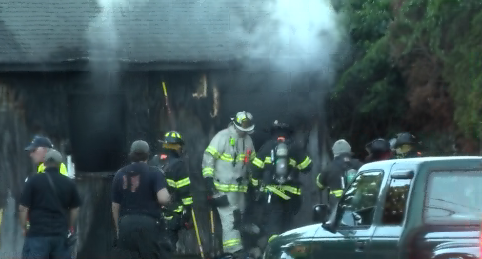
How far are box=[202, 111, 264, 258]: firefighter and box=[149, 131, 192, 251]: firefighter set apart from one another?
592 millimetres

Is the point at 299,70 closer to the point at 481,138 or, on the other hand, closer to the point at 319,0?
the point at 319,0

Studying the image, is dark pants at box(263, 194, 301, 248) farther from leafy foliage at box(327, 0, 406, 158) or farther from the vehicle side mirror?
the vehicle side mirror

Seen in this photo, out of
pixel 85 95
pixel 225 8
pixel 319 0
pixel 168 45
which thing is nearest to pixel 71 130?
pixel 85 95

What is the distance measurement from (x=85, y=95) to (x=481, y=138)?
5721mm

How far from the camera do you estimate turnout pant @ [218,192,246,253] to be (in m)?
14.4

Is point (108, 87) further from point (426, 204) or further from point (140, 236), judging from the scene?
point (426, 204)

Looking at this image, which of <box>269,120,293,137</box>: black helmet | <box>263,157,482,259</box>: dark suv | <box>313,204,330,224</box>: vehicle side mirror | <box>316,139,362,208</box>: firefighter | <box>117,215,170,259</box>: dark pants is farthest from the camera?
<box>269,120,293,137</box>: black helmet

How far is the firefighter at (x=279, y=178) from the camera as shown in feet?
46.3

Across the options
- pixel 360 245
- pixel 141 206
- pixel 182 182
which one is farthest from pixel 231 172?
pixel 360 245

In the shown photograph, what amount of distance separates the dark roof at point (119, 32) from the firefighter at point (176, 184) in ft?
6.59

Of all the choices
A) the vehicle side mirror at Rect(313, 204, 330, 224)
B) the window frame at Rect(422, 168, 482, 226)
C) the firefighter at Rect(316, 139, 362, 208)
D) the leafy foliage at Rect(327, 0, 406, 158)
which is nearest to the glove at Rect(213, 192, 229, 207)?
the firefighter at Rect(316, 139, 362, 208)

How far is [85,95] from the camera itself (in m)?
15.6

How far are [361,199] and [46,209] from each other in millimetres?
3740

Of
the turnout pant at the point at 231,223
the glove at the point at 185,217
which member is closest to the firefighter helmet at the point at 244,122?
the turnout pant at the point at 231,223
